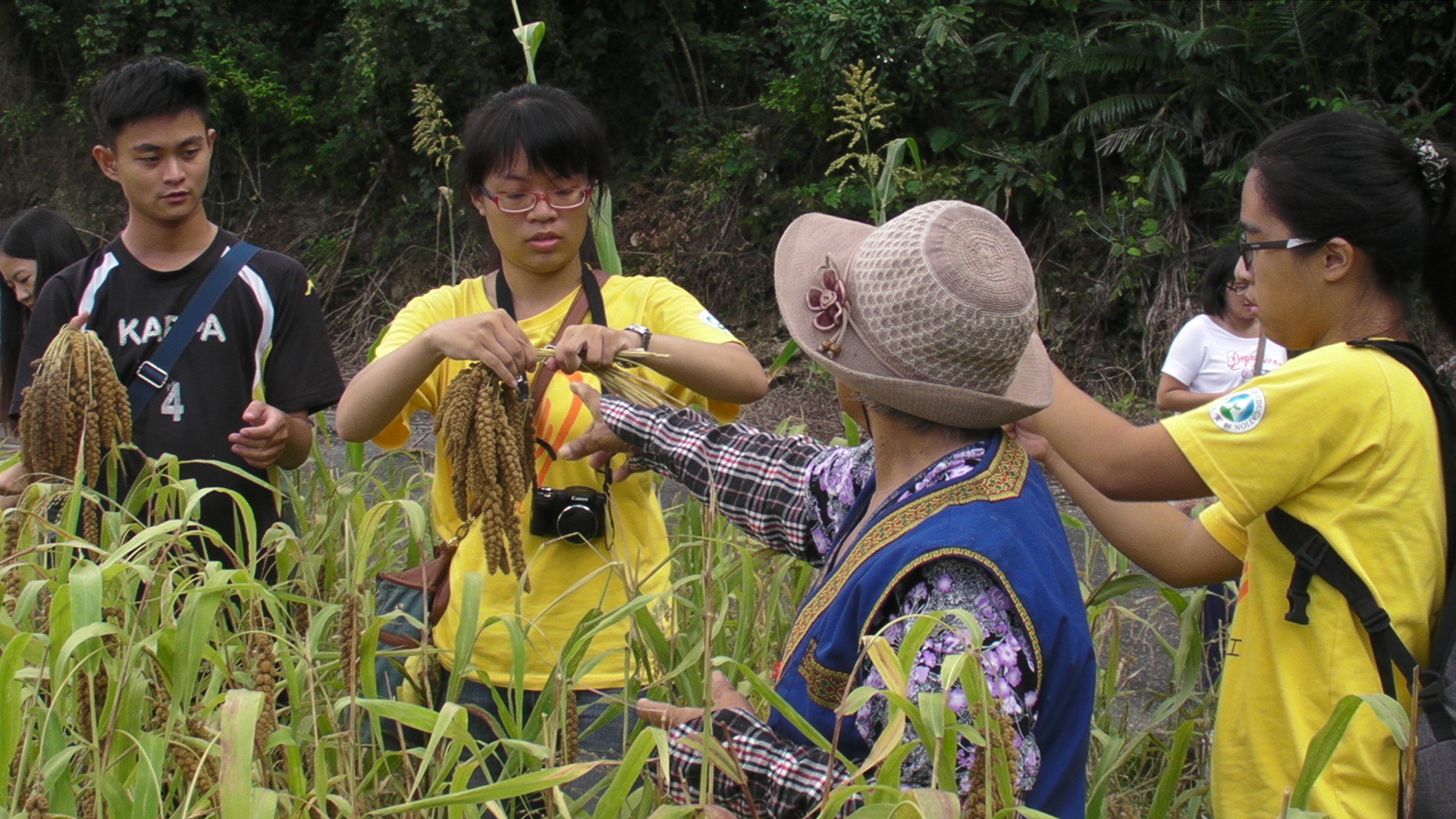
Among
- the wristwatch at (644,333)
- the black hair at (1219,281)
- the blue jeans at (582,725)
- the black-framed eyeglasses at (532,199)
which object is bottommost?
the black hair at (1219,281)

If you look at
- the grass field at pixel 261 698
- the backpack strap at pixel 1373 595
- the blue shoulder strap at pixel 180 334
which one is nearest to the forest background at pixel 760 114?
the blue shoulder strap at pixel 180 334

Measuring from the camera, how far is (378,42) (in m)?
8.12

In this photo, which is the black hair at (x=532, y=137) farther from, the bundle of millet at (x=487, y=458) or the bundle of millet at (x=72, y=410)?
the bundle of millet at (x=72, y=410)

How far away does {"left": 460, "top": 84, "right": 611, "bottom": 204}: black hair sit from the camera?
1936 millimetres

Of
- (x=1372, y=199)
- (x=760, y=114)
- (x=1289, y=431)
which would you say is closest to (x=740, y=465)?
(x=1289, y=431)

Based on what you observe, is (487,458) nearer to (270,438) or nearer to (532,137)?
(532,137)

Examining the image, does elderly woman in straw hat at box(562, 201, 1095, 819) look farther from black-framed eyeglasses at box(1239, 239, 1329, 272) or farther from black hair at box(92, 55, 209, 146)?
black hair at box(92, 55, 209, 146)

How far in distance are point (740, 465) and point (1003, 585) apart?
1.79 ft

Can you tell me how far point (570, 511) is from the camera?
6.01 ft

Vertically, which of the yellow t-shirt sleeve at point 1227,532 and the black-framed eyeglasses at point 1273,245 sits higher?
the black-framed eyeglasses at point 1273,245

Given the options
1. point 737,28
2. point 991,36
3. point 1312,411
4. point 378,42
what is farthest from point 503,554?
point 737,28

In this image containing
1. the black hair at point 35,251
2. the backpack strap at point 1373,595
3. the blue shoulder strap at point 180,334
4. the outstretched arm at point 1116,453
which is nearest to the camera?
the backpack strap at point 1373,595

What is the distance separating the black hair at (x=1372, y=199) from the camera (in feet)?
5.04

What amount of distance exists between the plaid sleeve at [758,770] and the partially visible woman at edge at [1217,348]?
8.93ft
